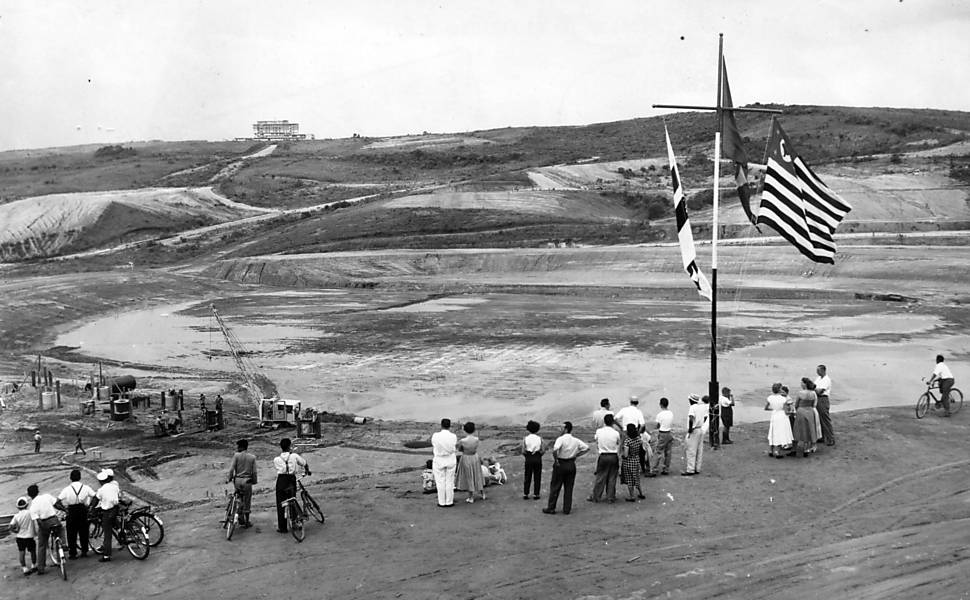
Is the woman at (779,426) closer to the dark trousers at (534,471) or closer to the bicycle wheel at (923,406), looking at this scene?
the dark trousers at (534,471)

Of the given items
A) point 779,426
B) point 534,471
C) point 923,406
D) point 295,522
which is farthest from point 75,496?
point 923,406

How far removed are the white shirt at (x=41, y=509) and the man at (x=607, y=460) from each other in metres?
8.40

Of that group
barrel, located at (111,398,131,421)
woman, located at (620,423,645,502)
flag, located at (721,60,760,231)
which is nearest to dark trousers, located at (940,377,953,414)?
flag, located at (721,60,760,231)

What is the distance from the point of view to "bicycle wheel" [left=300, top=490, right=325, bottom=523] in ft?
50.6

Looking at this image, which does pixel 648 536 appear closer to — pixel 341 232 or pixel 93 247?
pixel 341 232

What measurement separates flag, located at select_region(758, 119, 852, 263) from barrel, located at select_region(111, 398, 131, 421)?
18039 mm

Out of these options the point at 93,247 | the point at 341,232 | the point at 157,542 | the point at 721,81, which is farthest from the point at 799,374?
the point at 93,247

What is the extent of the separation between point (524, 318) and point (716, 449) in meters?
25.7

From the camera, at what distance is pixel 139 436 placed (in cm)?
2500

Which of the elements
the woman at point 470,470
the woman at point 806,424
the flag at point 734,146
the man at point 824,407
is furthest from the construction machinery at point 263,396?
the man at point 824,407

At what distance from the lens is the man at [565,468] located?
1545cm

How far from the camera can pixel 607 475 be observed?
1611 cm

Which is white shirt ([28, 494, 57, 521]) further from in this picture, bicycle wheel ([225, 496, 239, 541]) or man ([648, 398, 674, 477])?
man ([648, 398, 674, 477])

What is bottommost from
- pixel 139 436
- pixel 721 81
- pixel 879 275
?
pixel 139 436
